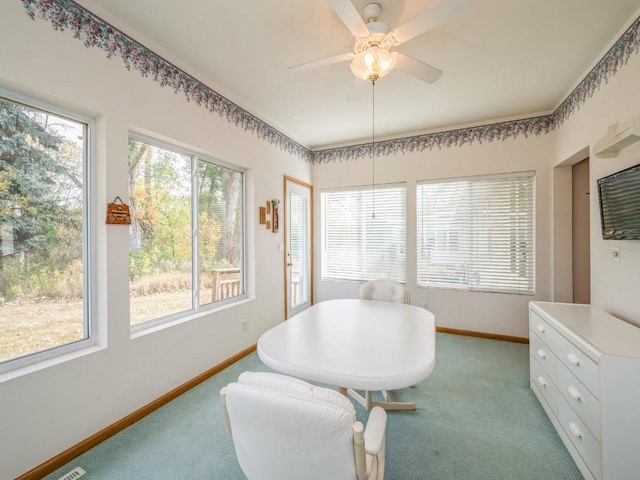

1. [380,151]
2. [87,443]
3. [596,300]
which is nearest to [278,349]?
[87,443]

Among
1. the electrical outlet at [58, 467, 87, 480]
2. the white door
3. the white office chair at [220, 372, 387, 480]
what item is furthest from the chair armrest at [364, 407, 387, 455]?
the white door

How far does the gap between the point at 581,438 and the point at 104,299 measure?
2.92 meters

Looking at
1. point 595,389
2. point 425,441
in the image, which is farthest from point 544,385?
point 425,441

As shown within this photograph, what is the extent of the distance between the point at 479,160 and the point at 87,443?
446 cm

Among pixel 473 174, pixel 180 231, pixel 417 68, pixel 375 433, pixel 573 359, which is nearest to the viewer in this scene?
pixel 375 433

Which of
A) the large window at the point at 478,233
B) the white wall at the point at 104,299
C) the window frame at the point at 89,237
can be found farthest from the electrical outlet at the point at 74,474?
the large window at the point at 478,233

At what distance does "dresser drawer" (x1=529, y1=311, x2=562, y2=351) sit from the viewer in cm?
189

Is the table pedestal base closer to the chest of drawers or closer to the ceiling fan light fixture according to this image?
the chest of drawers

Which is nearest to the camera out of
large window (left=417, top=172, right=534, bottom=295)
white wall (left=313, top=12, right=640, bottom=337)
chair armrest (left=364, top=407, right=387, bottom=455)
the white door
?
chair armrest (left=364, top=407, right=387, bottom=455)

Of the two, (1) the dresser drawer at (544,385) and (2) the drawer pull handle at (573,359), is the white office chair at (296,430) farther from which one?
(1) the dresser drawer at (544,385)

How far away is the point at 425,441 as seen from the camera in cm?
180

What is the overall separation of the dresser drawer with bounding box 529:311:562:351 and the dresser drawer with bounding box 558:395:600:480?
0.34 m

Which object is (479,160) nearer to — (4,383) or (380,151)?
(380,151)

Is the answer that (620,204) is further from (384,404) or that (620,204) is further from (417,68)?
(384,404)
